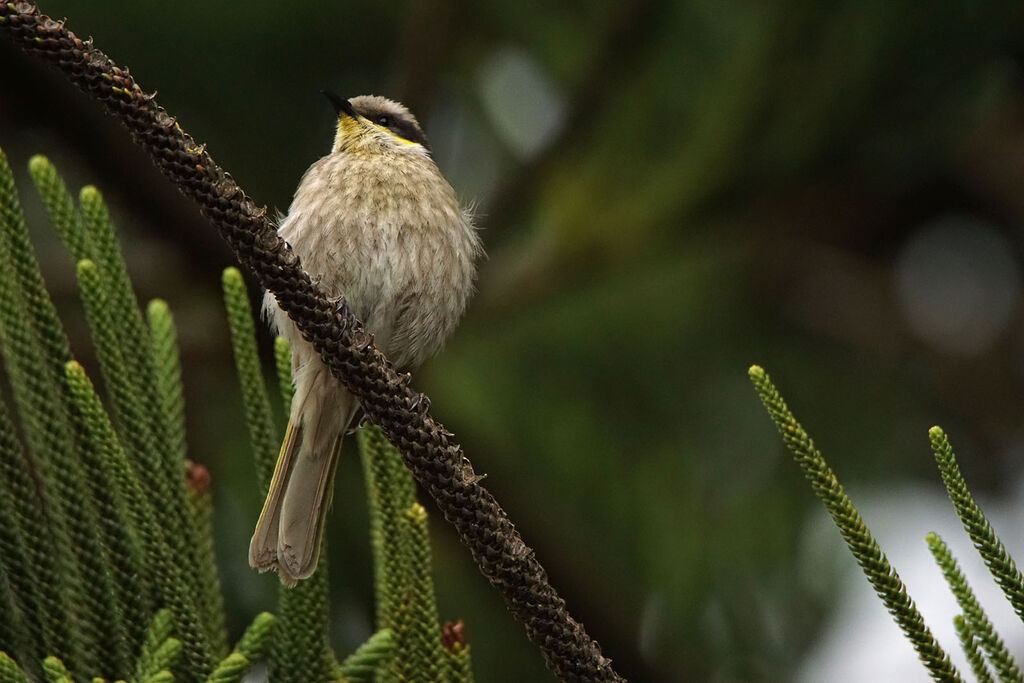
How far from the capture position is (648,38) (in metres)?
3.49

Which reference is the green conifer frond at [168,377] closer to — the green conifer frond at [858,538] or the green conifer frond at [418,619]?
the green conifer frond at [418,619]

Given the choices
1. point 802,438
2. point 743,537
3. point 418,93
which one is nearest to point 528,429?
point 743,537

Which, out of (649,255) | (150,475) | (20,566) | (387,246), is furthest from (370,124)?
(20,566)

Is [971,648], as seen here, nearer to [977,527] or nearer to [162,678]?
[977,527]

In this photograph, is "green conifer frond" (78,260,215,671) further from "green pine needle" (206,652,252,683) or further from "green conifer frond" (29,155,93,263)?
"green pine needle" (206,652,252,683)

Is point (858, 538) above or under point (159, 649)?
above

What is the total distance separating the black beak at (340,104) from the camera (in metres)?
3.78

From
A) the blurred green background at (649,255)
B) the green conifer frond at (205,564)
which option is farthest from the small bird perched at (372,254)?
the green conifer frond at (205,564)

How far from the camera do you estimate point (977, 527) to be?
156cm

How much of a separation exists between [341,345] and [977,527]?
993mm

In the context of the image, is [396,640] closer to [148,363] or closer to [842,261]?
[148,363]

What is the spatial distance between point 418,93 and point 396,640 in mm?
1978

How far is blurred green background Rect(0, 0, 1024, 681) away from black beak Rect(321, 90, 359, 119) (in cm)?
14

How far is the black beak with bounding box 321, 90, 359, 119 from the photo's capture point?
12.4ft
